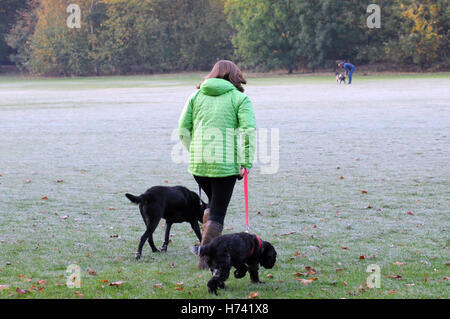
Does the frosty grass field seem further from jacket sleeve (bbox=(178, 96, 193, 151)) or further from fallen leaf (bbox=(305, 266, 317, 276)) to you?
jacket sleeve (bbox=(178, 96, 193, 151))

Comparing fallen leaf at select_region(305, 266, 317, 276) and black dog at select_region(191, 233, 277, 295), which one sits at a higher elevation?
black dog at select_region(191, 233, 277, 295)

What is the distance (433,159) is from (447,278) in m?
7.94

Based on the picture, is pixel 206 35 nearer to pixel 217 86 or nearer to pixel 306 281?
pixel 217 86

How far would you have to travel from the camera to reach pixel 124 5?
76.1m

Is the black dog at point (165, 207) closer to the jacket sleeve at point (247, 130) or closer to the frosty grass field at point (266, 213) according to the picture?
the frosty grass field at point (266, 213)

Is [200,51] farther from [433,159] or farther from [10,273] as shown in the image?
[10,273]

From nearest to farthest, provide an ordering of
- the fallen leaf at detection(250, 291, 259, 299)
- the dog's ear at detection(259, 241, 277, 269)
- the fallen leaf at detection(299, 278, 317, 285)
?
the fallen leaf at detection(250, 291, 259, 299) → the fallen leaf at detection(299, 278, 317, 285) → the dog's ear at detection(259, 241, 277, 269)

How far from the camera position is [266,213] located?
8406mm

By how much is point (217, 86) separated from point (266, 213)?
10.8ft

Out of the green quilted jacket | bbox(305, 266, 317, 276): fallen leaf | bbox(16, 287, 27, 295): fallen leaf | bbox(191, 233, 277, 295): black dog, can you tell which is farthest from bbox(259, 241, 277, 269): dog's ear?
bbox(16, 287, 27, 295): fallen leaf

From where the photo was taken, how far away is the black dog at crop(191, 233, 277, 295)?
496 centimetres

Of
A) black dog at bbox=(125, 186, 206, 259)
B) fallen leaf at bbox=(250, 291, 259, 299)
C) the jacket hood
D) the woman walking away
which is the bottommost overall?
fallen leaf at bbox=(250, 291, 259, 299)

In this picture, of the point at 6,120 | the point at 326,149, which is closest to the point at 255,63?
the point at 6,120

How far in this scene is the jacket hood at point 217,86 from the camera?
550 cm
